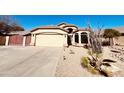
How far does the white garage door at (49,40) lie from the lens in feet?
74.0

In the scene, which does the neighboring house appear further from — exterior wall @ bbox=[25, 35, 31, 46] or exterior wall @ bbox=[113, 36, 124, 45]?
exterior wall @ bbox=[113, 36, 124, 45]

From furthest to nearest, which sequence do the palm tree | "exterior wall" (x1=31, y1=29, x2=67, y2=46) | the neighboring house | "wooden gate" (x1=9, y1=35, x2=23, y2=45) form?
"wooden gate" (x1=9, y1=35, x2=23, y2=45) → the palm tree → "exterior wall" (x1=31, y1=29, x2=67, y2=46) → the neighboring house

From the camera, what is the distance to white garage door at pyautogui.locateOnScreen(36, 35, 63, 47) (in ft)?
74.0

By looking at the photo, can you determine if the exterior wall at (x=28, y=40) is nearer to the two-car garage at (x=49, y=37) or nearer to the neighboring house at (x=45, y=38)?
the neighboring house at (x=45, y=38)

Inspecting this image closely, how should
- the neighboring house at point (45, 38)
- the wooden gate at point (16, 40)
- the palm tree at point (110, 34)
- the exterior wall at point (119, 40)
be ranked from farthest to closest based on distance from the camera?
the exterior wall at point (119, 40), the wooden gate at point (16, 40), the palm tree at point (110, 34), the neighboring house at point (45, 38)

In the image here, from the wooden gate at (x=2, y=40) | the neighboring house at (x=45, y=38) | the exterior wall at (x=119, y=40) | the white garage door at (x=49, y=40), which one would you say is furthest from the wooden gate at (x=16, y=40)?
the exterior wall at (x=119, y=40)

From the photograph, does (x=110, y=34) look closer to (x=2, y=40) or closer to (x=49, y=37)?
(x=49, y=37)

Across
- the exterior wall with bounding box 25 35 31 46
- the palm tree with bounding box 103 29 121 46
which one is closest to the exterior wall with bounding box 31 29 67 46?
the exterior wall with bounding box 25 35 31 46

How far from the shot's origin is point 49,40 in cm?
2267

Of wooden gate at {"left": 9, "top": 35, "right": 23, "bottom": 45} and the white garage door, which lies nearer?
the white garage door

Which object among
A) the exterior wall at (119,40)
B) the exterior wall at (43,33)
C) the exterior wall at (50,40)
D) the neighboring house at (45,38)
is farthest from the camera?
the exterior wall at (119,40)

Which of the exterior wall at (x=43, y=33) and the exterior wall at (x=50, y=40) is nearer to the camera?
the exterior wall at (x=50, y=40)

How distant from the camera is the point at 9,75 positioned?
29.6 feet
